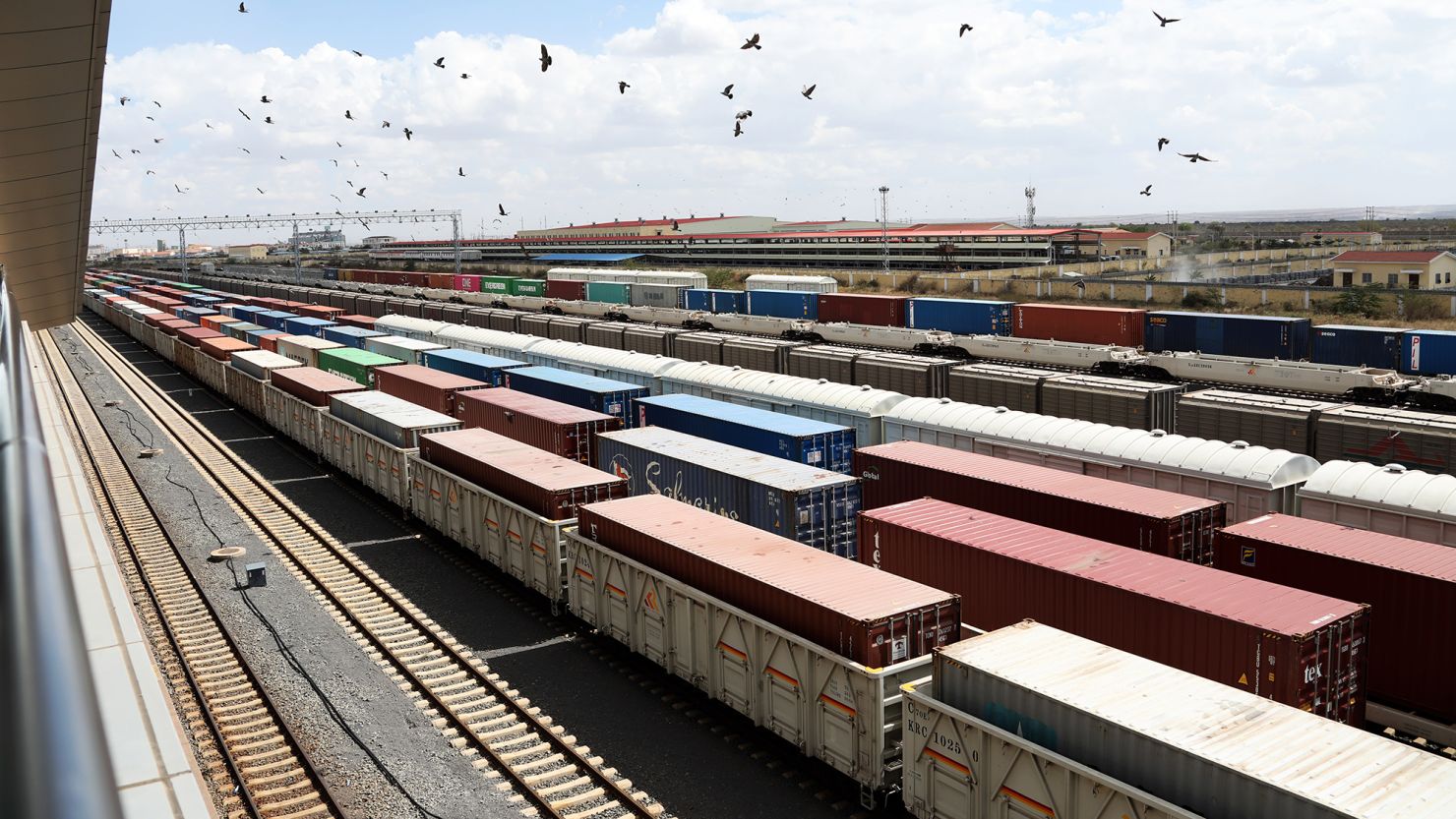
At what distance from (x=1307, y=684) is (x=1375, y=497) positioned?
8.37 meters

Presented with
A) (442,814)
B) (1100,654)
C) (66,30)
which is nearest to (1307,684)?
A: (1100,654)

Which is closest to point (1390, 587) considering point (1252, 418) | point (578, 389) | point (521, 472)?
point (1252, 418)

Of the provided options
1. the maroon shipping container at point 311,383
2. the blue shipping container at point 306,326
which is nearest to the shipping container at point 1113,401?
the maroon shipping container at point 311,383

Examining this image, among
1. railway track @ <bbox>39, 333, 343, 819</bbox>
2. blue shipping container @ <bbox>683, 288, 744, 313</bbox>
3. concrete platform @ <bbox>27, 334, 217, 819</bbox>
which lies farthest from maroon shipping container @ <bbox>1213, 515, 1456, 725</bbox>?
blue shipping container @ <bbox>683, 288, 744, 313</bbox>

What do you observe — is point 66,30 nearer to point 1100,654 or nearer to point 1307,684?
point 1100,654

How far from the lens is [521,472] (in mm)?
26562

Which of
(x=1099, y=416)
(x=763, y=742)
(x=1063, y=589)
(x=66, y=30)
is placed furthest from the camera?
(x=1099, y=416)

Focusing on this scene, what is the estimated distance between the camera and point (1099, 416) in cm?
3431

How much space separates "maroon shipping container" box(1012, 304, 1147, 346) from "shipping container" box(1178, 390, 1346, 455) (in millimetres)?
17287

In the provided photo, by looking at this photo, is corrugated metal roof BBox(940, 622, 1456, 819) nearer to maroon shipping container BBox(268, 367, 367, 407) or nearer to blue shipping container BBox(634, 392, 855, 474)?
blue shipping container BBox(634, 392, 855, 474)

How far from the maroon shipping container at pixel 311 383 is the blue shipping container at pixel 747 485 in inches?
682

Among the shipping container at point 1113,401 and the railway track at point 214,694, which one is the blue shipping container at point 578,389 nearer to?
the railway track at point 214,694

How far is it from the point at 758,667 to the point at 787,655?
93 centimetres

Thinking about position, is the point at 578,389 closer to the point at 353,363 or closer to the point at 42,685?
the point at 353,363
